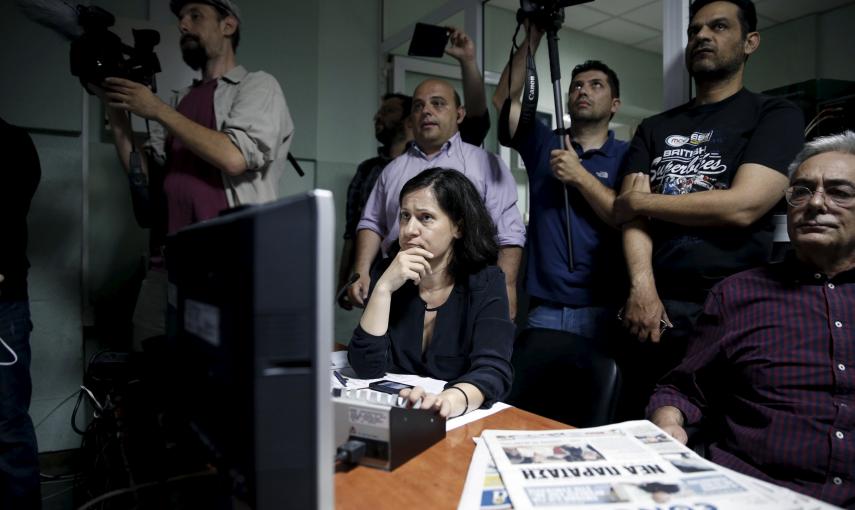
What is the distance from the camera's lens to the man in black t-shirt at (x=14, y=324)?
5.32 ft

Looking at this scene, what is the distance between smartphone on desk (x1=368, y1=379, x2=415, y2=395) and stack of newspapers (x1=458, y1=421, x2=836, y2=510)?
30 cm

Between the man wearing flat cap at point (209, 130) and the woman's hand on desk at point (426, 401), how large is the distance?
3.09 ft

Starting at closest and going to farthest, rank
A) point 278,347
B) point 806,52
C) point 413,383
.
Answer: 1. point 278,347
2. point 413,383
3. point 806,52

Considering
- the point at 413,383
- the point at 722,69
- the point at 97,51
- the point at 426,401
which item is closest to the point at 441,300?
the point at 413,383

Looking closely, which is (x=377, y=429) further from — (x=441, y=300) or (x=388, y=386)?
(x=441, y=300)

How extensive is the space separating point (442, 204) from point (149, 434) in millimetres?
964

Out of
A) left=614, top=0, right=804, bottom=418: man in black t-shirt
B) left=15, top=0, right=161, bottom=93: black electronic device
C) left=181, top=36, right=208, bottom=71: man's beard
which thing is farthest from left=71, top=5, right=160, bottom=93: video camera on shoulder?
left=614, top=0, right=804, bottom=418: man in black t-shirt

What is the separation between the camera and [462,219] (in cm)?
157

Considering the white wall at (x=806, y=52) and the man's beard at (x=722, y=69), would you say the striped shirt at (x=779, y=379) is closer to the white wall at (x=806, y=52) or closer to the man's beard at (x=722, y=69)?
the man's beard at (x=722, y=69)

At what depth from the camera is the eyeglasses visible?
1.13 meters

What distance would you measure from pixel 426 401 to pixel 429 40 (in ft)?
5.27

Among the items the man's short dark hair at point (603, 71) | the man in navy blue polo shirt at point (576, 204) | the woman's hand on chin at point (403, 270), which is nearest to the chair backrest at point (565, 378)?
the woman's hand on chin at point (403, 270)

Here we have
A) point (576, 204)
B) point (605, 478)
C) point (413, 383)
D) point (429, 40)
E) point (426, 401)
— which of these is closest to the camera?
point (605, 478)

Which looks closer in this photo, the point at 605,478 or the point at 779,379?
the point at 605,478
